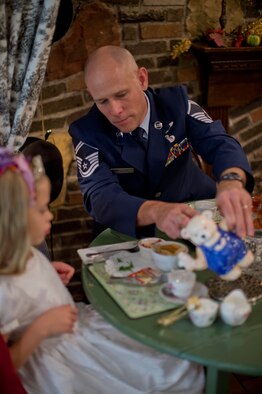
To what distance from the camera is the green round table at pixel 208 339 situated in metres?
0.94

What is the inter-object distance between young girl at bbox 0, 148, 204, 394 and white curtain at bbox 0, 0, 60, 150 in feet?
2.53

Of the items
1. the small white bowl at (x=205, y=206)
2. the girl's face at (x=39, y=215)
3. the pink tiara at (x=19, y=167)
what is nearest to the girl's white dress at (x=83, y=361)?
the girl's face at (x=39, y=215)

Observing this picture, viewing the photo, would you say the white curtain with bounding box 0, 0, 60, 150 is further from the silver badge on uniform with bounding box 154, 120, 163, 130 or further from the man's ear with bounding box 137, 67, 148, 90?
the silver badge on uniform with bounding box 154, 120, 163, 130

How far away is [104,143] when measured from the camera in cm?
174

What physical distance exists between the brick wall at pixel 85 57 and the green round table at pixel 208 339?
1488 millimetres

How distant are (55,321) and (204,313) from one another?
1.13 feet

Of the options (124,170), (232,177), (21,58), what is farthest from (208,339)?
(21,58)

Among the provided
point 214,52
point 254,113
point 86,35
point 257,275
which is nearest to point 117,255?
point 257,275

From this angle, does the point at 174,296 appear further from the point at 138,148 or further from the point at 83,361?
the point at 138,148

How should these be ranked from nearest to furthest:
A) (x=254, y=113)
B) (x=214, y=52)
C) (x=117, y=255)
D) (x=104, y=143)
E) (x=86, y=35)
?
(x=117, y=255) → (x=104, y=143) → (x=86, y=35) → (x=214, y=52) → (x=254, y=113)

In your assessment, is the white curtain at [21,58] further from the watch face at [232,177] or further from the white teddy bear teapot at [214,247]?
the white teddy bear teapot at [214,247]

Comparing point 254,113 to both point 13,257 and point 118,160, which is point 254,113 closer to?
point 118,160

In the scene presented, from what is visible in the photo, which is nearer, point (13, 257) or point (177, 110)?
point (13, 257)

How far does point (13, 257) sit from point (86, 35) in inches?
65.5
